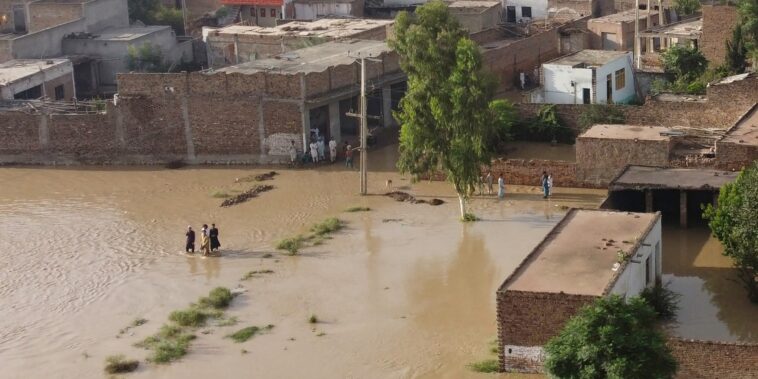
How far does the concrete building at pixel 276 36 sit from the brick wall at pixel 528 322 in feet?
84.4

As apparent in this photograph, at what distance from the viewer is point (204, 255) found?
30156 mm

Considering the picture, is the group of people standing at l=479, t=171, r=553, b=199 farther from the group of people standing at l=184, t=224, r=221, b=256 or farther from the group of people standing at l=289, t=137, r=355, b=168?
the group of people standing at l=184, t=224, r=221, b=256

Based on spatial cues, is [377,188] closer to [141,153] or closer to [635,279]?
[141,153]

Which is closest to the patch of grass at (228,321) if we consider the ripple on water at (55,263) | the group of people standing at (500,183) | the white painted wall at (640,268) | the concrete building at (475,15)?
the ripple on water at (55,263)

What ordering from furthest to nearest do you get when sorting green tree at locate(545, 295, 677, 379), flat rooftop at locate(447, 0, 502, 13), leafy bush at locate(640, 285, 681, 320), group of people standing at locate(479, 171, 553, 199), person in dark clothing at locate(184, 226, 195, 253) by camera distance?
flat rooftop at locate(447, 0, 502, 13), group of people standing at locate(479, 171, 553, 199), person in dark clothing at locate(184, 226, 195, 253), leafy bush at locate(640, 285, 681, 320), green tree at locate(545, 295, 677, 379)

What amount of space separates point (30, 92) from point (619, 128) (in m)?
18.9

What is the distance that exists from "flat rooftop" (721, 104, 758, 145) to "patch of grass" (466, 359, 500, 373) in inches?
464

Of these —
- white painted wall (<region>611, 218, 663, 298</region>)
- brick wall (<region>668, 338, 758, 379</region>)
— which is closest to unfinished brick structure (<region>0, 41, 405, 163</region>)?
white painted wall (<region>611, 218, 663, 298</region>)

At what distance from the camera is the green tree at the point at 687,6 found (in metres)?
48.6

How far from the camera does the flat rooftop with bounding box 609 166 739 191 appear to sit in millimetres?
30406

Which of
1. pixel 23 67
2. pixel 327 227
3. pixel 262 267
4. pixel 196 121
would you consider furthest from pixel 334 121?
pixel 23 67

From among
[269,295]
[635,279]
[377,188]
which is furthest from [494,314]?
[377,188]

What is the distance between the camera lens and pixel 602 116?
1521 inches

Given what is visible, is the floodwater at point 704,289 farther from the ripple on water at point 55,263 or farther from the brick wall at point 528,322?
the ripple on water at point 55,263
